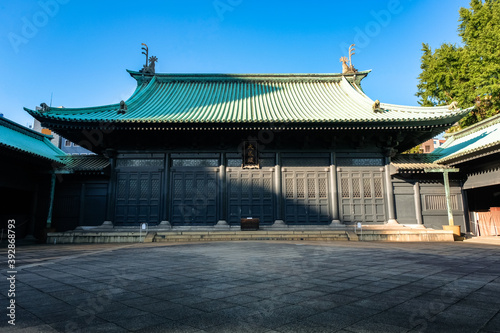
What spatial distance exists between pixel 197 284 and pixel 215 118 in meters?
10.5

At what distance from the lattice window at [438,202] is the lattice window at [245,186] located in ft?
30.7

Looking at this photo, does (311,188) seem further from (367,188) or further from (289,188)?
(367,188)

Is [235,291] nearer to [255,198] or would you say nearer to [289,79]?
[255,198]

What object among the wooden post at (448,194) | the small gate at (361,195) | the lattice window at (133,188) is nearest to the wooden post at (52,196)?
the lattice window at (133,188)

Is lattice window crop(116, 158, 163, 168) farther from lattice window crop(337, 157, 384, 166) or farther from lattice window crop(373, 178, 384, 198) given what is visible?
lattice window crop(373, 178, 384, 198)

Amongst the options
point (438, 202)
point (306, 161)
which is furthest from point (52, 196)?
point (438, 202)

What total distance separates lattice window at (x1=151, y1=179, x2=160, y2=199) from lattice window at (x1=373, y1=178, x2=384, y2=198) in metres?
11.4

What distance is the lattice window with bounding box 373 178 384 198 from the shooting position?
14594 millimetres

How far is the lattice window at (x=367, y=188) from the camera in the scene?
14.6 metres

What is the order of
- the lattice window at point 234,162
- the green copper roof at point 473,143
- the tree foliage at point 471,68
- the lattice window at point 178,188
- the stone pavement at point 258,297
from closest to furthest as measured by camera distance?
the stone pavement at point 258,297 → the green copper roof at point 473,143 → the lattice window at point 178,188 → the lattice window at point 234,162 → the tree foliage at point 471,68

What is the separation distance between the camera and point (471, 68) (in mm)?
19453

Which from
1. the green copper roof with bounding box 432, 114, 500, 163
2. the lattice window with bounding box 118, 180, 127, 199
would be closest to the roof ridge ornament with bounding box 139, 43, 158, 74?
the lattice window with bounding box 118, 180, 127, 199

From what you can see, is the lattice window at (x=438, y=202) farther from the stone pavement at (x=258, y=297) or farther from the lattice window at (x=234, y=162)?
the lattice window at (x=234, y=162)

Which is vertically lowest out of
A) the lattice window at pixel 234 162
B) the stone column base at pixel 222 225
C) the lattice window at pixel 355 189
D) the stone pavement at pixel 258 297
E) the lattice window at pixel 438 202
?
the stone pavement at pixel 258 297
